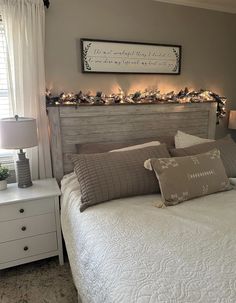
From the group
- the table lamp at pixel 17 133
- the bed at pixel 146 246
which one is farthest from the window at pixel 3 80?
the bed at pixel 146 246

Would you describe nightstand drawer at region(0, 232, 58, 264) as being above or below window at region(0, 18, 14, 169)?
below

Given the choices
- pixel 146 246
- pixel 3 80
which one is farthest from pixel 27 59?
pixel 146 246

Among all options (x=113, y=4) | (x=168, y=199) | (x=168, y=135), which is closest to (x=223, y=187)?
(x=168, y=199)

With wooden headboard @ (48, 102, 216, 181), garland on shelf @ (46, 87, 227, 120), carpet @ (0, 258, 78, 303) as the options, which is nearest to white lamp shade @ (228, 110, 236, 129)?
garland on shelf @ (46, 87, 227, 120)

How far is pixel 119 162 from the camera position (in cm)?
167

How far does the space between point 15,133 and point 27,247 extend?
0.88 meters

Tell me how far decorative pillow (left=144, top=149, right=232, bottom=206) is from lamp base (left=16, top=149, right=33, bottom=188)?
3.22 feet

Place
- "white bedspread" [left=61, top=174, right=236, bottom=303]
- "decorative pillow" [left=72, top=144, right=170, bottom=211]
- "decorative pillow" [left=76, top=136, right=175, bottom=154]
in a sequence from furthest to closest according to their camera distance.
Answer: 1. "decorative pillow" [left=76, top=136, right=175, bottom=154]
2. "decorative pillow" [left=72, top=144, right=170, bottom=211]
3. "white bedspread" [left=61, top=174, right=236, bottom=303]

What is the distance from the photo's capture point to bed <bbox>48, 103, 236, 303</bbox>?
862mm

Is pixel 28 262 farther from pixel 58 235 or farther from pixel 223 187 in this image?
pixel 223 187

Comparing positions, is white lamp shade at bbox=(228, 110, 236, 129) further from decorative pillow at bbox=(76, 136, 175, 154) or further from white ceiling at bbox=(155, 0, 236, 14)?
white ceiling at bbox=(155, 0, 236, 14)

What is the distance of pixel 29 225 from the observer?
180 centimetres

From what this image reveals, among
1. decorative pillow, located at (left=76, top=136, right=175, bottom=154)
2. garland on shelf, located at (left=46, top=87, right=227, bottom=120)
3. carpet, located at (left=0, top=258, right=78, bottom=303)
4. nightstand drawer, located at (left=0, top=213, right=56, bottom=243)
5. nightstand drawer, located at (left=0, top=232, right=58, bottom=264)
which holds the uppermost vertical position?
garland on shelf, located at (left=46, top=87, right=227, bottom=120)

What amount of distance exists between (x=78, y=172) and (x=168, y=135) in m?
1.26
